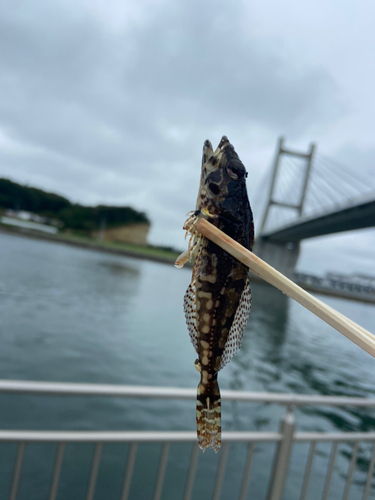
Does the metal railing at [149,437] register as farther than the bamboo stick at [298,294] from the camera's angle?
Yes

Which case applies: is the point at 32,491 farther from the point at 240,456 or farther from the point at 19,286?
the point at 19,286

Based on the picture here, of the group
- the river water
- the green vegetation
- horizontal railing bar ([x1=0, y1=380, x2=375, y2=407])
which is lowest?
the river water

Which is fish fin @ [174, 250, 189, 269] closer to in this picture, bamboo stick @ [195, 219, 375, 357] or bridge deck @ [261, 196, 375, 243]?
bamboo stick @ [195, 219, 375, 357]

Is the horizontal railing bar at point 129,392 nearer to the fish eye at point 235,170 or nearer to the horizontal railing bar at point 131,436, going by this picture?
the horizontal railing bar at point 131,436

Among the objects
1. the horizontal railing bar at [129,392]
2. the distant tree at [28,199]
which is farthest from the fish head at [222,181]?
the distant tree at [28,199]

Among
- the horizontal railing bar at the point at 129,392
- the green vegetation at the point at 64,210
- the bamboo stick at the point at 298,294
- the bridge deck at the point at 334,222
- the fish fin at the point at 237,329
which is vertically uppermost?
the green vegetation at the point at 64,210

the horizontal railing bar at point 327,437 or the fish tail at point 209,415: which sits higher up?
the fish tail at point 209,415

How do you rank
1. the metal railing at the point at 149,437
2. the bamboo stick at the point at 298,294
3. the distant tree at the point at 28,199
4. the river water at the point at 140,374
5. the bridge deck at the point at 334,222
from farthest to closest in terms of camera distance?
the distant tree at the point at 28,199 < the bridge deck at the point at 334,222 < the river water at the point at 140,374 < the metal railing at the point at 149,437 < the bamboo stick at the point at 298,294

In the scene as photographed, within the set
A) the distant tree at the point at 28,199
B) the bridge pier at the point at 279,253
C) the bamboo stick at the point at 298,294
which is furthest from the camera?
the distant tree at the point at 28,199

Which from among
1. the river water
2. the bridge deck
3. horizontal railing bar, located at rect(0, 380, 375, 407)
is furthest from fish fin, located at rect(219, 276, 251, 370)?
the bridge deck
